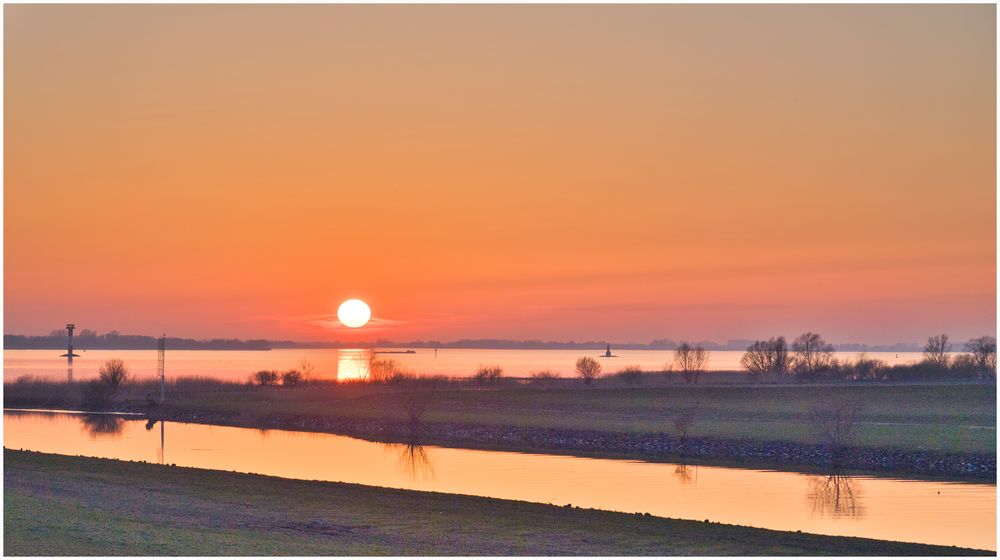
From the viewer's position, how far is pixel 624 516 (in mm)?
26641

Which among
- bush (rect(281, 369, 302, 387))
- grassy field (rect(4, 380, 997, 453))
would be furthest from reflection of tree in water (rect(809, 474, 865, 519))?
bush (rect(281, 369, 302, 387))

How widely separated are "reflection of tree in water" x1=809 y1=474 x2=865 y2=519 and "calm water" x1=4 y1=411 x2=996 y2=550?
1.5 inches

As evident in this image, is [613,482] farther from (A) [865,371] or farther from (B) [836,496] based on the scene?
(A) [865,371]

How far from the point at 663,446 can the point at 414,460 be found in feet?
43.8

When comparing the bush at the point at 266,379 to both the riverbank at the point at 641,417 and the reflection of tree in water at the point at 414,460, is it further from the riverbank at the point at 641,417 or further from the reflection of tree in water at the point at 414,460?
the reflection of tree in water at the point at 414,460

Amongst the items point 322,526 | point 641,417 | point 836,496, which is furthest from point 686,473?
point 322,526

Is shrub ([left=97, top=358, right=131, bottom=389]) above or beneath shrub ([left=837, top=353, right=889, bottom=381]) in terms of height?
above

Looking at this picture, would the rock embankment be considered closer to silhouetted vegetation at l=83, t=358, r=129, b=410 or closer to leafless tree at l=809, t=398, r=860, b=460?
leafless tree at l=809, t=398, r=860, b=460

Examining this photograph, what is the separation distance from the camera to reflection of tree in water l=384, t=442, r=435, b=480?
4359cm

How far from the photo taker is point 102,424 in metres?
72.9

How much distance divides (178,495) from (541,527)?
1042 centimetres

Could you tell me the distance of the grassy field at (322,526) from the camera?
64.0 feet

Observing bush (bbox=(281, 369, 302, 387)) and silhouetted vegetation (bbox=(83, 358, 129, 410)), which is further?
bush (bbox=(281, 369, 302, 387))

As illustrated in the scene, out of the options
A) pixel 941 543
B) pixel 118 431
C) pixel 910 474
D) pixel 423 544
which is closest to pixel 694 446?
pixel 910 474
